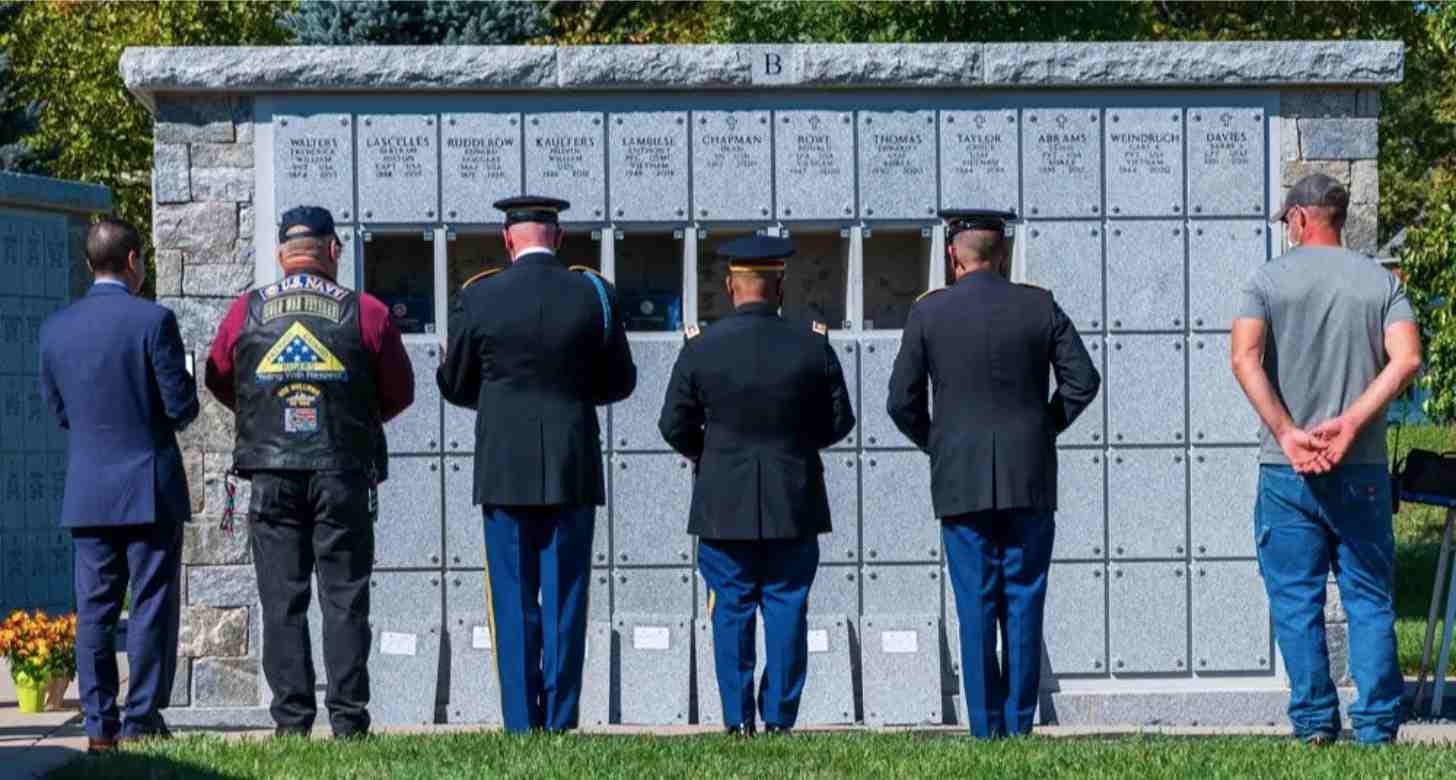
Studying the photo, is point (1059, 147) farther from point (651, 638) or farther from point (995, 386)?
point (651, 638)

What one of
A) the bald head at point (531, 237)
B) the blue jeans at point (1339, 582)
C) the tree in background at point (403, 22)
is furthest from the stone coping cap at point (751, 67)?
the tree in background at point (403, 22)

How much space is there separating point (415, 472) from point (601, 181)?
4.82ft

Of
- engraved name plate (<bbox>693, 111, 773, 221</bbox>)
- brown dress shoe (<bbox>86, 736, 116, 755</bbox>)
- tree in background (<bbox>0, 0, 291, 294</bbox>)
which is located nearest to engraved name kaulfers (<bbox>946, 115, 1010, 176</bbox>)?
engraved name plate (<bbox>693, 111, 773, 221</bbox>)

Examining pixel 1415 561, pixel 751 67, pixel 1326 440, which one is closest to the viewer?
pixel 1326 440

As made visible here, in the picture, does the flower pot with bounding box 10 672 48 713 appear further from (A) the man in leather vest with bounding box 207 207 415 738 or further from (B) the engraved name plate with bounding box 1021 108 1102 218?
(B) the engraved name plate with bounding box 1021 108 1102 218

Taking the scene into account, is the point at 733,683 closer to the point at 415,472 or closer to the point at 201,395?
the point at 415,472

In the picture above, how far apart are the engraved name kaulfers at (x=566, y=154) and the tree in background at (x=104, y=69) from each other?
16.5 meters

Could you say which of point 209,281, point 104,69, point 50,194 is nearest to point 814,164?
point 209,281

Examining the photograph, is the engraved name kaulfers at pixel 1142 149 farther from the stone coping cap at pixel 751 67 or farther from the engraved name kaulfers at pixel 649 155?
the engraved name kaulfers at pixel 649 155

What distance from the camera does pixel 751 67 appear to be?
10.6m

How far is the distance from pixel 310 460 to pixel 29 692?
3.11 meters

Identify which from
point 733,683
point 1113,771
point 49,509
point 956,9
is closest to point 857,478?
point 733,683

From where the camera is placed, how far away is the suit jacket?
859 cm

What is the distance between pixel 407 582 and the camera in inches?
419
